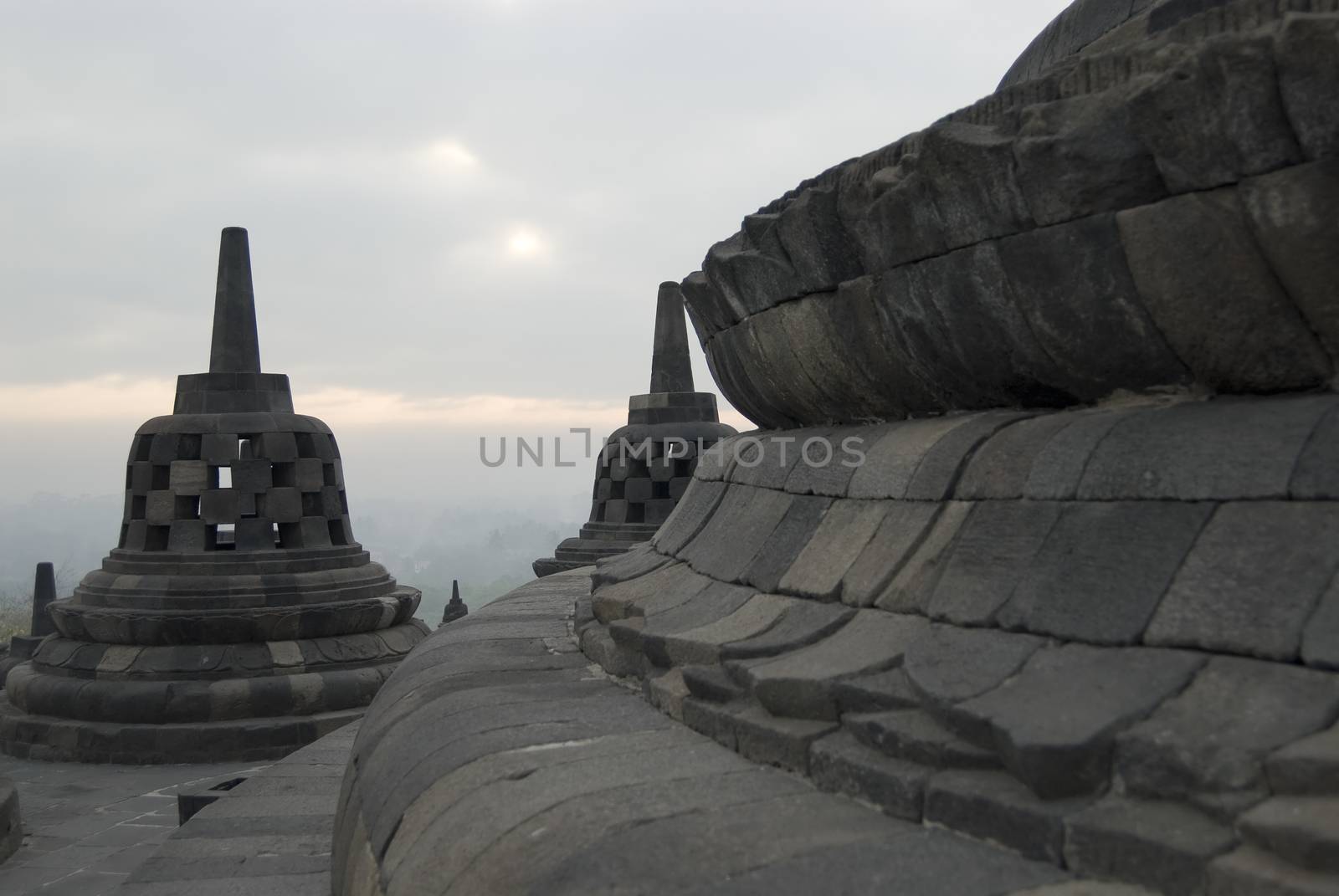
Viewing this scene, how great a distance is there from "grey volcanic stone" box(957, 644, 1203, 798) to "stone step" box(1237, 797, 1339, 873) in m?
0.29

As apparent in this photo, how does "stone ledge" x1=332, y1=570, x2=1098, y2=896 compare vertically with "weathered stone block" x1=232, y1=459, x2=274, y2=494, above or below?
below

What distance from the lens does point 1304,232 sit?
225cm

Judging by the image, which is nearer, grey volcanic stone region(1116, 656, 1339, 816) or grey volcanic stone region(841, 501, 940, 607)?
grey volcanic stone region(1116, 656, 1339, 816)

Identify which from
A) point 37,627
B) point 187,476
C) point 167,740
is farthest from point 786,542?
point 37,627

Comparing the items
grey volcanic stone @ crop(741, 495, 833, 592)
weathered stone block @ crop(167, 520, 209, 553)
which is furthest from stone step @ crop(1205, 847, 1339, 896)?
weathered stone block @ crop(167, 520, 209, 553)

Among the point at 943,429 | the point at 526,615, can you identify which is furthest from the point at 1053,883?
the point at 526,615

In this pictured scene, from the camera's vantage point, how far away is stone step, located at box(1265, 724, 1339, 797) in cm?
173

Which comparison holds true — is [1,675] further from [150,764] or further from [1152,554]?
[1152,554]

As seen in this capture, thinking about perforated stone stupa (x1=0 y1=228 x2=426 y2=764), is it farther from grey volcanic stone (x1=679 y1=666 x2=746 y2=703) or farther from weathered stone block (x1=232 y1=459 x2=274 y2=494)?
grey volcanic stone (x1=679 y1=666 x2=746 y2=703)

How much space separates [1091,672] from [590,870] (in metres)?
0.98

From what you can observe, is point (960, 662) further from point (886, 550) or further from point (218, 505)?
point (218, 505)

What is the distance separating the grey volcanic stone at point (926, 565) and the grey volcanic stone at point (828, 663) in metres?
0.04

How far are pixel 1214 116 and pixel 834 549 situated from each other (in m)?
1.51

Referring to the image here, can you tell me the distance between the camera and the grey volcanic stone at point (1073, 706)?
1.98 metres
